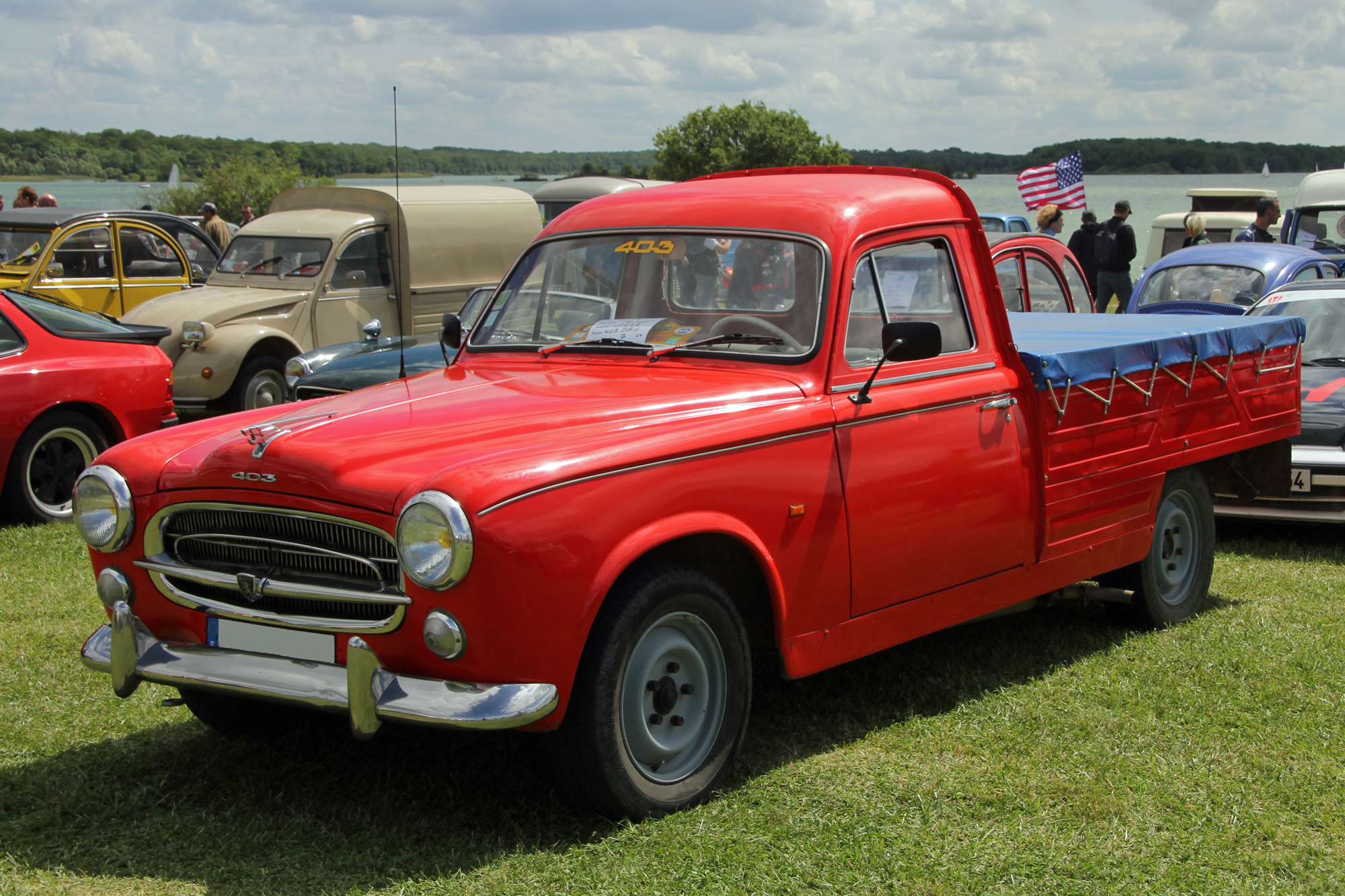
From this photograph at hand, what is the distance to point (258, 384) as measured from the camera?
1252 centimetres

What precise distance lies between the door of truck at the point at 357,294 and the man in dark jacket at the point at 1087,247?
8.73m

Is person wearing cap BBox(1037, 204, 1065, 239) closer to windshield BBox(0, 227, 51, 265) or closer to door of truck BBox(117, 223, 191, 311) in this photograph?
door of truck BBox(117, 223, 191, 311)

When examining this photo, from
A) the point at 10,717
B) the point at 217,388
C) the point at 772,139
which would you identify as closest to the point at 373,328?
the point at 217,388

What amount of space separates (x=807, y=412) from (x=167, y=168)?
1782 inches

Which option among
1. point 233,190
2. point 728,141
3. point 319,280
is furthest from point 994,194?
point 319,280

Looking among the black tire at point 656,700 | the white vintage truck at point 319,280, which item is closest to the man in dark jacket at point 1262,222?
the white vintage truck at point 319,280

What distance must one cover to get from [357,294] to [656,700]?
1011 centimetres

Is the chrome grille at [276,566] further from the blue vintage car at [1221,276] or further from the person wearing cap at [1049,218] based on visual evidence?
the person wearing cap at [1049,218]

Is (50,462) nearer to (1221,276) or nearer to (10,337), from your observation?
(10,337)

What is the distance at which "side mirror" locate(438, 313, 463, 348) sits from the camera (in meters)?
5.82

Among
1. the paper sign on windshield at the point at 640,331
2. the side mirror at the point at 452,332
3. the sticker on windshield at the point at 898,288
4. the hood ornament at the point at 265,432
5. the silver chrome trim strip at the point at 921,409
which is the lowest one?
the silver chrome trim strip at the point at 921,409

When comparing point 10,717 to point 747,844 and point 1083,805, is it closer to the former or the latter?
point 747,844

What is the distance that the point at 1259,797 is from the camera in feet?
14.2

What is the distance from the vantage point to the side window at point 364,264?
43.6ft
